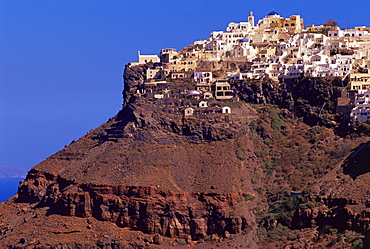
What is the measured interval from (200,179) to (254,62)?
2388 cm

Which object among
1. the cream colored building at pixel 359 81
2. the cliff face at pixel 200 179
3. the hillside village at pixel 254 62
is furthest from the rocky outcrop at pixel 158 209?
the cream colored building at pixel 359 81

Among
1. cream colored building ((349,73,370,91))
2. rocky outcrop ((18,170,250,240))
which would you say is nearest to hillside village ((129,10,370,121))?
cream colored building ((349,73,370,91))

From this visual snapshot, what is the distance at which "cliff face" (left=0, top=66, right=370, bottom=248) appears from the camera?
10275 cm

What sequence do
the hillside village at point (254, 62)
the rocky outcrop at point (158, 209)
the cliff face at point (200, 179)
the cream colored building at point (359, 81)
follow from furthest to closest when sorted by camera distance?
1. the hillside village at point (254, 62)
2. the cream colored building at point (359, 81)
3. the rocky outcrop at point (158, 209)
4. the cliff face at point (200, 179)

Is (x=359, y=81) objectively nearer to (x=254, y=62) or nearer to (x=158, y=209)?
(x=254, y=62)

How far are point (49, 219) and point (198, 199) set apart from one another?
46.9 ft

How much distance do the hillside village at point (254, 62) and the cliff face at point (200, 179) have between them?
937 mm

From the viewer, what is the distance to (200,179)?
4264 inches

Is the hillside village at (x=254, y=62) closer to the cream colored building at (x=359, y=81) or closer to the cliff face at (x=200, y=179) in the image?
the cream colored building at (x=359, y=81)

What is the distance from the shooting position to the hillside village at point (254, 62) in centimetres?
11831

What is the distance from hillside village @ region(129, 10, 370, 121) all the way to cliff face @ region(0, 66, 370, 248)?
937 mm

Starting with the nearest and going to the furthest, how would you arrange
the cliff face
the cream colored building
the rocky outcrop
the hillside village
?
the cliff face
the rocky outcrop
the cream colored building
the hillside village

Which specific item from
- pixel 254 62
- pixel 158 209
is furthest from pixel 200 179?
pixel 254 62

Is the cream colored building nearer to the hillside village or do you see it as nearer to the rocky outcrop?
the hillside village
